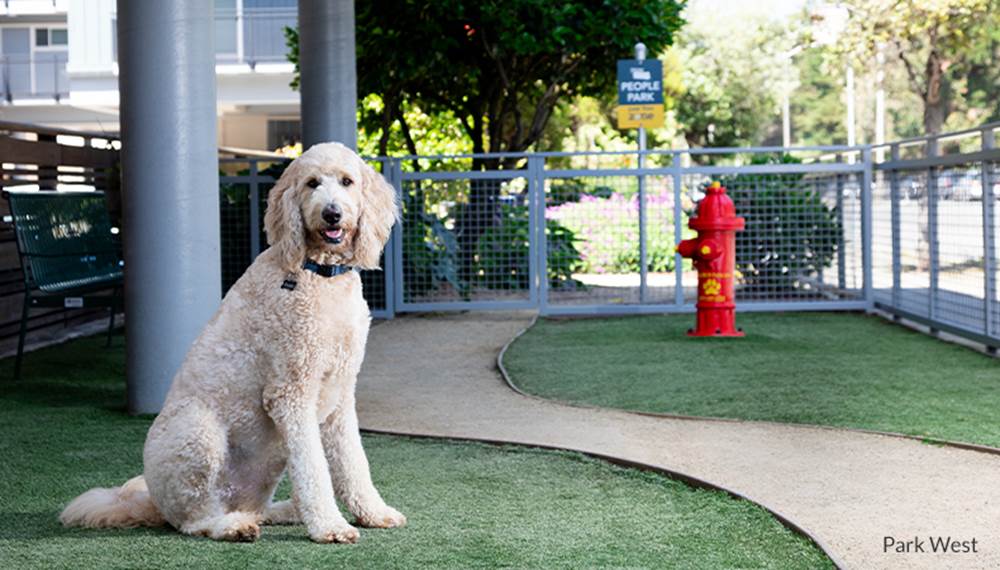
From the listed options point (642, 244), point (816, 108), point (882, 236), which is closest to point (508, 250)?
point (642, 244)

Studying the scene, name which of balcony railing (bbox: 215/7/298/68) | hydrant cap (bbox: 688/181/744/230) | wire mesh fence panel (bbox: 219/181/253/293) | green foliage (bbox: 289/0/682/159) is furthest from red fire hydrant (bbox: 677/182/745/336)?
balcony railing (bbox: 215/7/298/68)

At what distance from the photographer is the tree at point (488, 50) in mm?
16625

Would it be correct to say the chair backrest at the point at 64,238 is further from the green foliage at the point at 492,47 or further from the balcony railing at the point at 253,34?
the balcony railing at the point at 253,34

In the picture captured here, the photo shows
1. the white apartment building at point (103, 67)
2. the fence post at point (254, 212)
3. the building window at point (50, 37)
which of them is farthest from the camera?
the building window at point (50, 37)

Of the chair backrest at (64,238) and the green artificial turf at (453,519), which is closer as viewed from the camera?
the green artificial turf at (453,519)

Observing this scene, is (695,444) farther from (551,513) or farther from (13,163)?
(13,163)

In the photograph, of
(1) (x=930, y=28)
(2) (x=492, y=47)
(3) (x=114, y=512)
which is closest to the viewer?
(3) (x=114, y=512)

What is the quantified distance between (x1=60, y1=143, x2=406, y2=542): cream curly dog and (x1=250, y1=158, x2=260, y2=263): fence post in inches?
392

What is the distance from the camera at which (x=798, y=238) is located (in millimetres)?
15898

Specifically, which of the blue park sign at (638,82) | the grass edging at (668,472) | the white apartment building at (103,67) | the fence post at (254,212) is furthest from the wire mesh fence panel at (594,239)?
the white apartment building at (103,67)

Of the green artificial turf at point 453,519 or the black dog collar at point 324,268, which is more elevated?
the black dog collar at point 324,268

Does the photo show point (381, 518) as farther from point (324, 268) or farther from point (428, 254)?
point (428, 254)

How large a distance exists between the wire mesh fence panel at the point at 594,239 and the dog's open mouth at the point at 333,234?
425 inches

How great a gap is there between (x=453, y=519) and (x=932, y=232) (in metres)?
8.42
